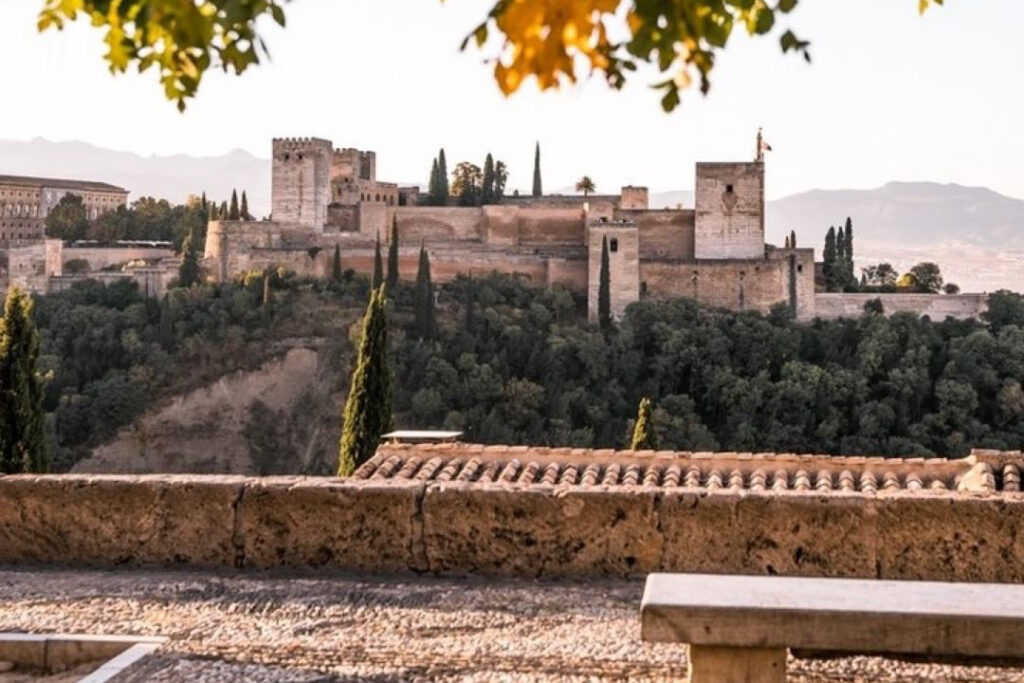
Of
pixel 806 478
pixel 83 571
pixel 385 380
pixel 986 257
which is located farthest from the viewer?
pixel 986 257

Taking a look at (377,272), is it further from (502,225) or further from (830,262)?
(830,262)

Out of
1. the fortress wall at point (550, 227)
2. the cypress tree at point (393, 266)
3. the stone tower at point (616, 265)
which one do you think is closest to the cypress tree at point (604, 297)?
the stone tower at point (616, 265)

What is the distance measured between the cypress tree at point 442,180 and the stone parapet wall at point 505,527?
142ft

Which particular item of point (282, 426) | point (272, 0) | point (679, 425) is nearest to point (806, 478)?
point (272, 0)

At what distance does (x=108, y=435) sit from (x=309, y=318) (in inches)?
267

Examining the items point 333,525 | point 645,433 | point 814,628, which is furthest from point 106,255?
point 814,628

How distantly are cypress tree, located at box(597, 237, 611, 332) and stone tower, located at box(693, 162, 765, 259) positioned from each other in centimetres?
379

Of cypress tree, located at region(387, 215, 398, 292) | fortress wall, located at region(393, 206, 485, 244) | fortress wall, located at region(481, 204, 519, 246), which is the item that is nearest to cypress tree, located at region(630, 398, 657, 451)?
cypress tree, located at region(387, 215, 398, 292)

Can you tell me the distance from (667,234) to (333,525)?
1481 inches

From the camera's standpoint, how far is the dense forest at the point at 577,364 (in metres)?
32.4

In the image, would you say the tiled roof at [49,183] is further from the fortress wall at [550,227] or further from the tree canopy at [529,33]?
the tree canopy at [529,33]

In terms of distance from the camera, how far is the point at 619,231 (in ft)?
133

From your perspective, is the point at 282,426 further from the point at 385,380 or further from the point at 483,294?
the point at 385,380

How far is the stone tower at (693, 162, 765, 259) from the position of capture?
4156 cm
